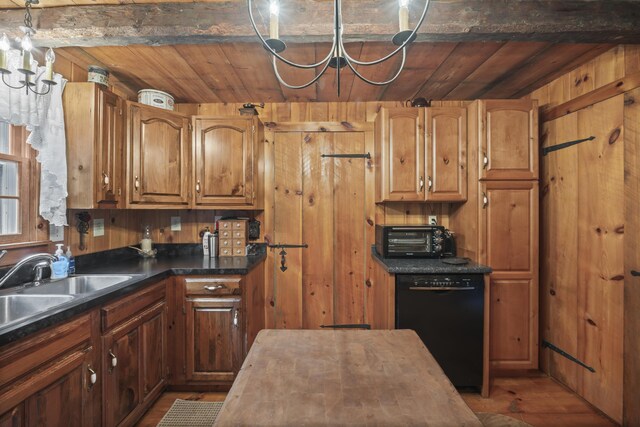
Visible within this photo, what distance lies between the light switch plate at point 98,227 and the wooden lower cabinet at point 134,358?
0.77 m

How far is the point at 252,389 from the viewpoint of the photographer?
883mm

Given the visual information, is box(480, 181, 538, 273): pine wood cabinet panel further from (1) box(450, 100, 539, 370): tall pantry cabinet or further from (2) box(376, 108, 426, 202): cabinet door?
(2) box(376, 108, 426, 202): cabinet door

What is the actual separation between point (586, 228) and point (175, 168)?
3.14 m

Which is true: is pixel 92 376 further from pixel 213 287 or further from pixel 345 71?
pixel 345 71

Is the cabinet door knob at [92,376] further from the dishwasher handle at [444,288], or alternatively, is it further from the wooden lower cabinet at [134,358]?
the dishwasher handle at [444,288]

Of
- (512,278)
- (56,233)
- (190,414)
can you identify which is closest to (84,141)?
(56,233)

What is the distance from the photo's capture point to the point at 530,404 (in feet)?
6.63

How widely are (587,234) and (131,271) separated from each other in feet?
10.5

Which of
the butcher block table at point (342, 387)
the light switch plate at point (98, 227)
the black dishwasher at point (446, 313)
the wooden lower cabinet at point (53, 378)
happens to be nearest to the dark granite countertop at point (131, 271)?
the wooden lower cabinet at point (53, 378)

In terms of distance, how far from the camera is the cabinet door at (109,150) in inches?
76.0

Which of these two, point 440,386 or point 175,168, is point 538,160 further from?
point 175,168

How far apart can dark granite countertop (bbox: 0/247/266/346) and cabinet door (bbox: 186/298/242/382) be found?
9.4 inches

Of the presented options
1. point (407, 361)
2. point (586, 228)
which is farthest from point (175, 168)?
point (586, 228)

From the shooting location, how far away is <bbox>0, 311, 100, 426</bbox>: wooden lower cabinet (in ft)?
3.38
